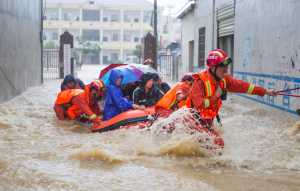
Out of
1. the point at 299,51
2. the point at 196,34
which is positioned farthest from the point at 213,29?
the point at 299,51

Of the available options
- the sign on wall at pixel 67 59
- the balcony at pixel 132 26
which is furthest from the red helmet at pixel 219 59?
the balcony at pixel 132 26

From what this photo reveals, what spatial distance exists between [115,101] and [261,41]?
13.1 feet

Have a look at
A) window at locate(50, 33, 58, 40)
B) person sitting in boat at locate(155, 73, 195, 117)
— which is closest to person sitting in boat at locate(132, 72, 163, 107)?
person sitting in boat at locate(155, 73, 195, 117)

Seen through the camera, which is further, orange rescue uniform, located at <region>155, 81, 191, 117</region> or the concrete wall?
the concrete wall

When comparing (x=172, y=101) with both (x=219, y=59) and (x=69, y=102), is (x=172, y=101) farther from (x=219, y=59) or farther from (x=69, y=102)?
(x=69, y=102)

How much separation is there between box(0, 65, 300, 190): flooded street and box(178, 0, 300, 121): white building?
1.00m

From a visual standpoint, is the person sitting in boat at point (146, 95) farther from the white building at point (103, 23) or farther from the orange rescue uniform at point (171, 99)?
the white building at point (103, 23)

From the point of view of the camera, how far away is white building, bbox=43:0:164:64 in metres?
54.1

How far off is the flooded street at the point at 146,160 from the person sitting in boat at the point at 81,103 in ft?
1.48

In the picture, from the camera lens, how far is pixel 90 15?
56094mm

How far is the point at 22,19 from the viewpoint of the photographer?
11.9 m

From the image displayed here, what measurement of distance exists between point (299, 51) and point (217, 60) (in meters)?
3.09

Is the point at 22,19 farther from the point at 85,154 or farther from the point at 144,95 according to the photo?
the point at 85,154

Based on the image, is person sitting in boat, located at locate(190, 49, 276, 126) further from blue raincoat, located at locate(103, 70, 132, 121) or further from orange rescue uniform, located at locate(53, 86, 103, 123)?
orange rescue uniform, located at locate(53, 86, 103, 123)
